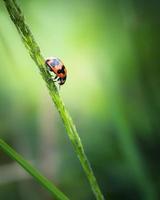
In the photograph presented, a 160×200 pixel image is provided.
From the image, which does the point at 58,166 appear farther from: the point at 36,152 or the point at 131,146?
the point at 131,146

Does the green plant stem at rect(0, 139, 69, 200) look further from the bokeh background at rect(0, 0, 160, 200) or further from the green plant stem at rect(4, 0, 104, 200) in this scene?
the bokeh background at rect(0, 0, 160, 200)

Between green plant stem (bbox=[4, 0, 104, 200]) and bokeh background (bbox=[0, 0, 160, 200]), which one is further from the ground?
green plant stem (bbox=[4, 0, 104, 200])

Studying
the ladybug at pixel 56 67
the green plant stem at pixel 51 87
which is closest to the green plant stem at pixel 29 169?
the green plant stem at pixel 51 87

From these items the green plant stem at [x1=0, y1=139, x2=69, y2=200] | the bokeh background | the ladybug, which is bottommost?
the bokeh background

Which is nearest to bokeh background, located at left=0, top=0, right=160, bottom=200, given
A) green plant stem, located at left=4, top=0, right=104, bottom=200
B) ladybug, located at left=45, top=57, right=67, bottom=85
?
ladybug, located at left=45, top=57, right=67, bottom=85

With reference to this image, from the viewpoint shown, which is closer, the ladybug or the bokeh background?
the ladybug

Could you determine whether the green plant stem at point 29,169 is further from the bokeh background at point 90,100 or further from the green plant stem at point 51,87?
the bokeh background at point 90,100

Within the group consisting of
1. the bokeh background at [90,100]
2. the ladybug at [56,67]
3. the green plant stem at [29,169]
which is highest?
the green plant stem at [29,169]
